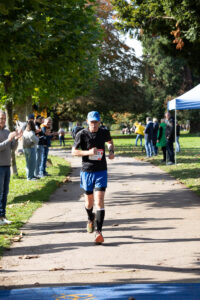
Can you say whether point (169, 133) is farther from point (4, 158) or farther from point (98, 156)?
point (98, 156)

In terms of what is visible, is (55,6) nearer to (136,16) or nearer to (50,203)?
(50,203)

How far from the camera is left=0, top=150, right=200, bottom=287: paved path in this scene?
538 centimetres

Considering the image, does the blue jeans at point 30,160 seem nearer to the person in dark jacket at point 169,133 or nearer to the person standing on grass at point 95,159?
the person in dark jacket at point 169,133

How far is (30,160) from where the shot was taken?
46.5ft

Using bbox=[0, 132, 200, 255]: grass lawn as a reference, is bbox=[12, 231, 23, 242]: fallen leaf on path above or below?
below

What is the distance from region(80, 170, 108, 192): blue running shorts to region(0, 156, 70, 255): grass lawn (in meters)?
1.48

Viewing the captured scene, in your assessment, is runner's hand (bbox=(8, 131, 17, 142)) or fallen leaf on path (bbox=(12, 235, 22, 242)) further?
runner's hand (bbox=(8, 131, 17, 142))

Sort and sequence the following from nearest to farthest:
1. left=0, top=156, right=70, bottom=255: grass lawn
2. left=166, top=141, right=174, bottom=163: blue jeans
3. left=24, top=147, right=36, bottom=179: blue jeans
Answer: left=0, top=156, right=70, bottom=255: grass lawn → left=24, top=147, right=36, bottom=179: blue jeans → left=166, top=141, right=174, bottom=163: blue jeans

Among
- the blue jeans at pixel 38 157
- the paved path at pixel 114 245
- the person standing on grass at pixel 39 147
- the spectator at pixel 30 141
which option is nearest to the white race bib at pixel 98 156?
the paved path at pixel 114 245

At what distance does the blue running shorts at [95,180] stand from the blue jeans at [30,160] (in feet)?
22.7

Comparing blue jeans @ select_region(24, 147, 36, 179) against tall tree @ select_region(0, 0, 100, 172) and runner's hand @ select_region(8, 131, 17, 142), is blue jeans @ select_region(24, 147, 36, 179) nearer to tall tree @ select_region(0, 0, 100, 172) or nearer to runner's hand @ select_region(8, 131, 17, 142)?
tall tree @ select_region(0, 0, 100, 172)

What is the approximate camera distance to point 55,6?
8773 millimetres

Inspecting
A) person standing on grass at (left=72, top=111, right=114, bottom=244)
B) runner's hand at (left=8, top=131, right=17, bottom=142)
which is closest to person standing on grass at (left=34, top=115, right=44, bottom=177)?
runner's hand at (left=8, top=131, right=17, bottom=142)

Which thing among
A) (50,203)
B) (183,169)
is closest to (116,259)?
(50,203)
